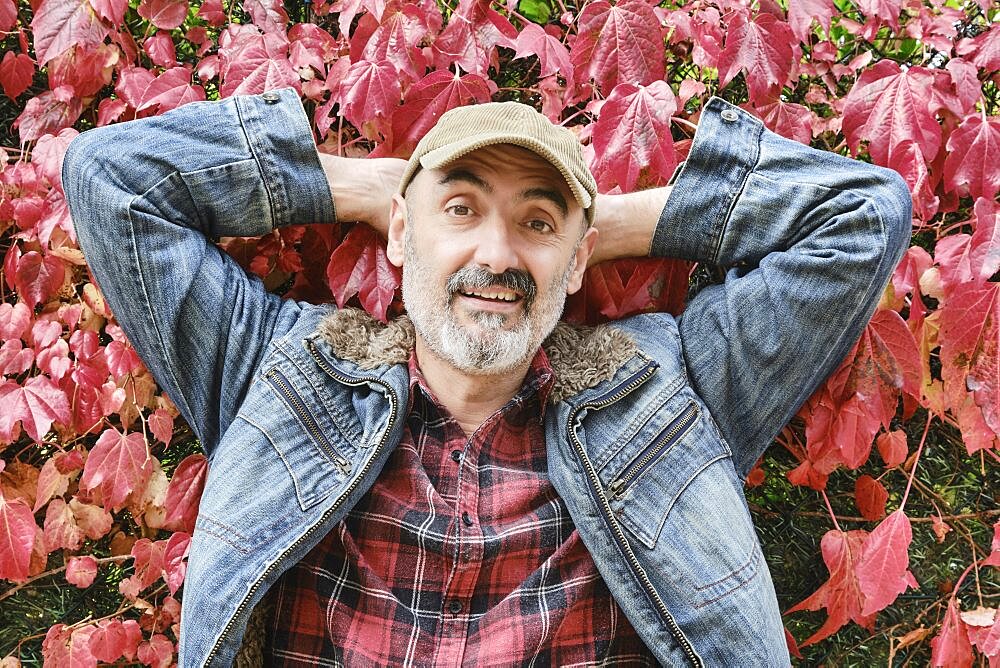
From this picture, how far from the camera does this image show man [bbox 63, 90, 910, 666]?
1.62 metres

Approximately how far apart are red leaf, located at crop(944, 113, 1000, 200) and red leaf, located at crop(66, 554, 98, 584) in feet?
6.76

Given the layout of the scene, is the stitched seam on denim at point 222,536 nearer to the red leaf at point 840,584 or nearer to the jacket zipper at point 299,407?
the jacket zipper at point 299,407

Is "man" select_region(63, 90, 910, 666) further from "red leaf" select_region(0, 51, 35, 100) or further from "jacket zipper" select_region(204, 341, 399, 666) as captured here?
"red leaf" select_region(0, 51, 35, 100)

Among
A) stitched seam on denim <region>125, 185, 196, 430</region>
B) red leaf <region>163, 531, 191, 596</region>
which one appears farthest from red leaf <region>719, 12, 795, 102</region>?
red leaf <region>163, 531, 191, 596</region>

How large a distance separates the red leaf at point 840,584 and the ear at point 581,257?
30.8 inches

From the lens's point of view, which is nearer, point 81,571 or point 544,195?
point 544,195

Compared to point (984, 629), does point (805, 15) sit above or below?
above

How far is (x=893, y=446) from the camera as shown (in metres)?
1.85

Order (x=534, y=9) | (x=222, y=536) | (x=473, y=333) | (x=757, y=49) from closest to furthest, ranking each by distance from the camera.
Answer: (x=222, y=536) → (x=473, y=333) → (x=757, y=49) → (x=534, y=9)

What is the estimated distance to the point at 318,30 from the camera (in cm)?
187

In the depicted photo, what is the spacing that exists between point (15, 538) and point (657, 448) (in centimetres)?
139

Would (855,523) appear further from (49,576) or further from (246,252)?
(49,576)

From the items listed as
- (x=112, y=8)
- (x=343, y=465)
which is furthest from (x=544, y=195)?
(x=112, y=8)

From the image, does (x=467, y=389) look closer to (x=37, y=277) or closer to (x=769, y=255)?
(x=769, y=255)
